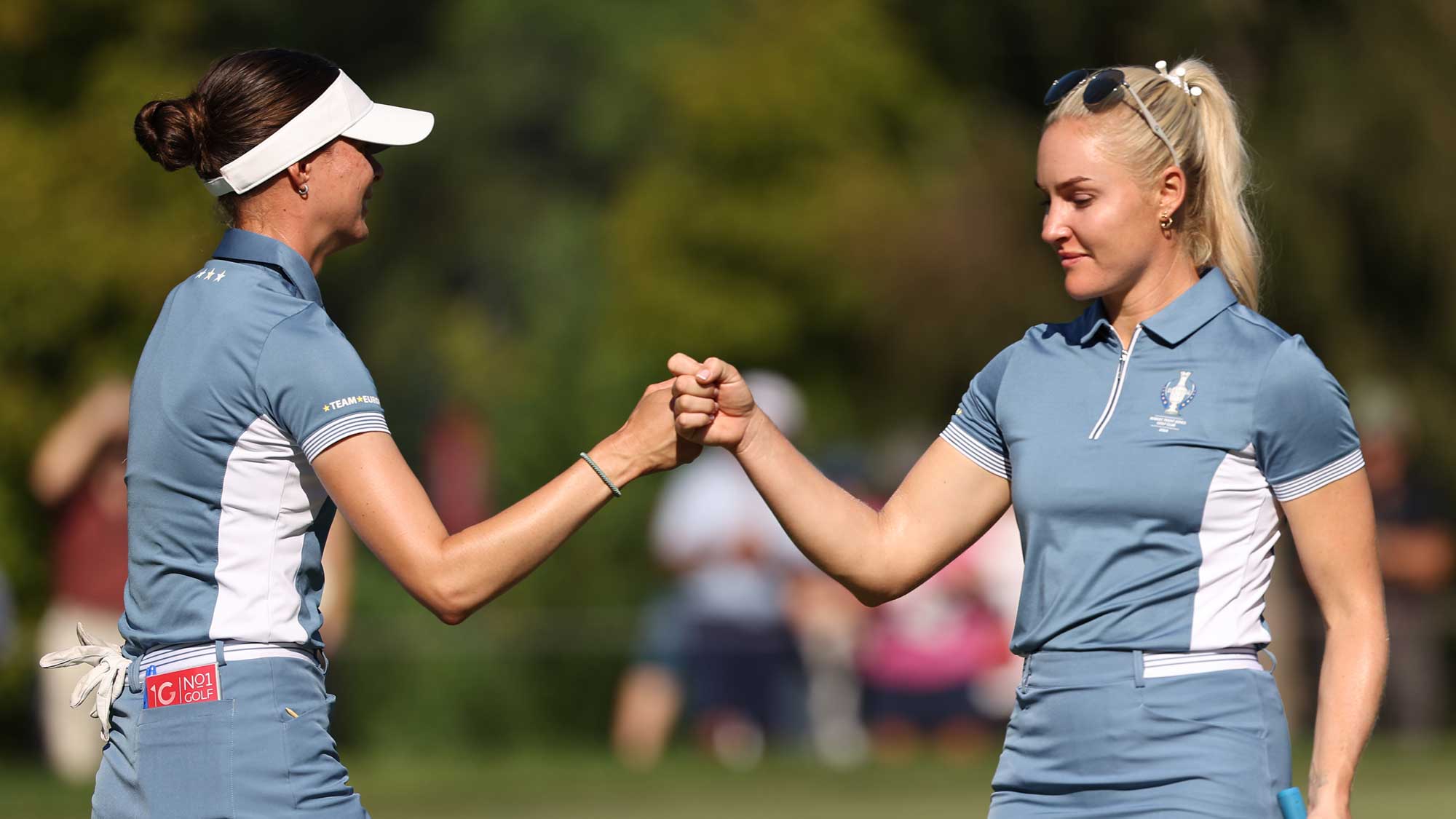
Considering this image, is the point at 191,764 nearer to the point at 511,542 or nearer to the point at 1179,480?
the point at 511,542

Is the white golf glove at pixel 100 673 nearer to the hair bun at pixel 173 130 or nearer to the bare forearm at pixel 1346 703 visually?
the hair bun at pixel 173 130

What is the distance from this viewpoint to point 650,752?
13.2 m

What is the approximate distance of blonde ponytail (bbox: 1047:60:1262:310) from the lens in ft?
13.9

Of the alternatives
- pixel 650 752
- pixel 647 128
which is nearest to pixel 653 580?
pixel 650 752

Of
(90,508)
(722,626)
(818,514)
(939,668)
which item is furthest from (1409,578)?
(818,514)

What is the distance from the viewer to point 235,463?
12.4 feet

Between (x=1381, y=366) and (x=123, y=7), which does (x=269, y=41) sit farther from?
(x=1381, y=366)

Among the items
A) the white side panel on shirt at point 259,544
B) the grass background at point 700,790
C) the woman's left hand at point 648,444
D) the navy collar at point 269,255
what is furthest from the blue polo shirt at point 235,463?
the grass background at point 700,790

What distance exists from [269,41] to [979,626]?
13953 millimetres

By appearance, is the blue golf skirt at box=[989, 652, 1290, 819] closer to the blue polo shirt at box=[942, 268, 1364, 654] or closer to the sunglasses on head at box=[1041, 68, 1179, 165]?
the blue polo shirt at box=[942, 268, 1364, 654]

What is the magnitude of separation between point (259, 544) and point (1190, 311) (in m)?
1.95

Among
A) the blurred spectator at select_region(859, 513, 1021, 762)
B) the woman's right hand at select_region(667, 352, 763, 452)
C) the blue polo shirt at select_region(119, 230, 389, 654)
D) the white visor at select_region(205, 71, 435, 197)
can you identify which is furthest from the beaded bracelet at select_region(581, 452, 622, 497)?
the blurred spectator at select_region(859, 513, 1021, 762)

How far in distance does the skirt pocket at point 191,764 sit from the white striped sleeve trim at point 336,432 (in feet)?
1.64

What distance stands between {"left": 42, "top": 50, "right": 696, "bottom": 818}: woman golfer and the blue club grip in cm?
156
